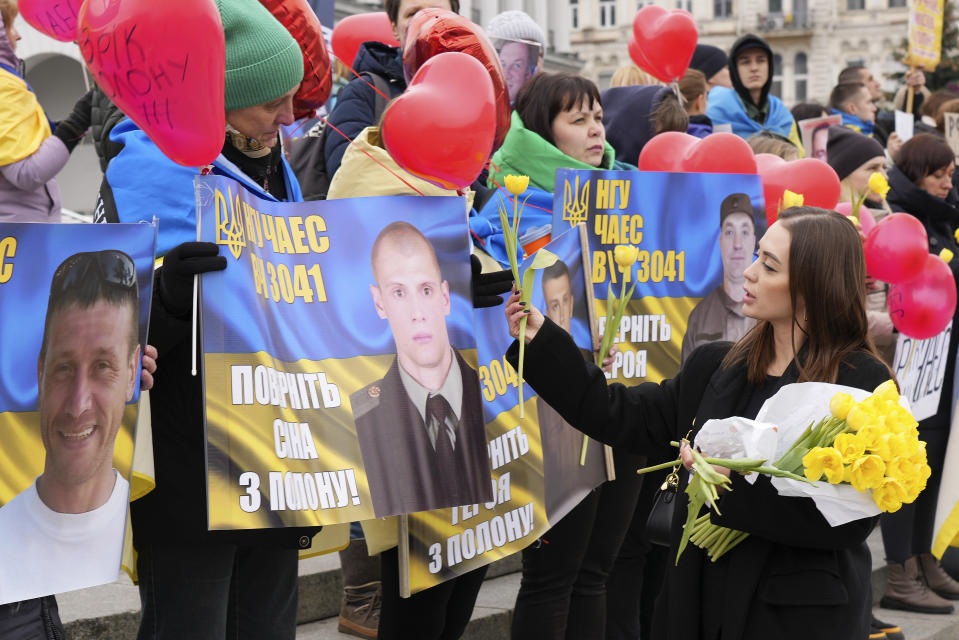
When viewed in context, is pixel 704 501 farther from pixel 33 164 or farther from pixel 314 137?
pixel 33 164

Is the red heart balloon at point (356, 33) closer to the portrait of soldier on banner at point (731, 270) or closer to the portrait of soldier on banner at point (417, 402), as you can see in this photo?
the portrait of soldier on banner at point (731, 270)

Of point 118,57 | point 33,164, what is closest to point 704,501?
point 118,57

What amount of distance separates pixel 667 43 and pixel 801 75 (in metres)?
65.5

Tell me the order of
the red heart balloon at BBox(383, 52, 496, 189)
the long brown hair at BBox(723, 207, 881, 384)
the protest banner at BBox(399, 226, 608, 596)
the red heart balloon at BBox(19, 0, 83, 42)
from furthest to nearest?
1. the red heart balloon at BBox(19, 0, 83, 42)
2. the protest banner at BBox(399, 226, 608, 596)
3. the red heart balloon at BBox(383, 52, 496, 189)
4. the long brown hair at BBox(723, 207, 881, 384)

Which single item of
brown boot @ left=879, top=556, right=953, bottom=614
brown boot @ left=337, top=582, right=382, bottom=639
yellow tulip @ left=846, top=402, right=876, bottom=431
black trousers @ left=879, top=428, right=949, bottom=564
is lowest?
brown boot @ left=879, top=556, right=953, bottom=614

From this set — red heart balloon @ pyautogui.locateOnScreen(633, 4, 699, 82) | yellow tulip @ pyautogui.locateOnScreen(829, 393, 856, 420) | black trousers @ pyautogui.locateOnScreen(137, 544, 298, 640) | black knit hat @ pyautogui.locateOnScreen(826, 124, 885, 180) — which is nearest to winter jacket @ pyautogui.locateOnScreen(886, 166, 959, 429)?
black knit hat @ pyautogui.locateOnScreen(826, 124, 885, 180)

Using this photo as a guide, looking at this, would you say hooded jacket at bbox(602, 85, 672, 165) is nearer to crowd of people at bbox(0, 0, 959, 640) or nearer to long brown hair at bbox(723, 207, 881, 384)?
crowd of people at bbox(0, 0, 959, 640)

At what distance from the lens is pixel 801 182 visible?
4.86 meters

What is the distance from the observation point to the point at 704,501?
114 inches

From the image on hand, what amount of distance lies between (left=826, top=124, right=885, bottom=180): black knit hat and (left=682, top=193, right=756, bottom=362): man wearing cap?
5.96 feet

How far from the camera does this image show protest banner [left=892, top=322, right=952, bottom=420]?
19.5 ft

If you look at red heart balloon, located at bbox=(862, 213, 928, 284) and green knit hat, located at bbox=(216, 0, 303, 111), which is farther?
red heart balloon, located at bbox=(862, 213, 928, 284)

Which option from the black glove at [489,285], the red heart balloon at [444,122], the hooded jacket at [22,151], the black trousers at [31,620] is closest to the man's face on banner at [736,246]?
the black glove at [489,285]

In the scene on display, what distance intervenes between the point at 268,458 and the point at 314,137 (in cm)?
216
